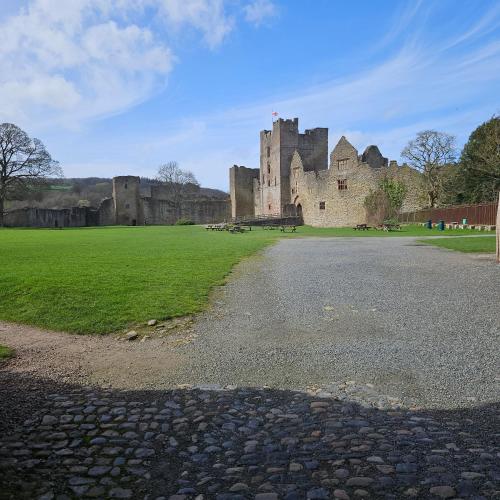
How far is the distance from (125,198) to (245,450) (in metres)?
66.3

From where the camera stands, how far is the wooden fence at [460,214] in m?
30.0

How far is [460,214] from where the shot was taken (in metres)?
33.5

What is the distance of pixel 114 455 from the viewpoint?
11.2 ft

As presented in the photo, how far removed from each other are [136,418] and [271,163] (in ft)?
186

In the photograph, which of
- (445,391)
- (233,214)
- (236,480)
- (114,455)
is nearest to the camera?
(236,480)

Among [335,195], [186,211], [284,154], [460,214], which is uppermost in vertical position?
[284,154]

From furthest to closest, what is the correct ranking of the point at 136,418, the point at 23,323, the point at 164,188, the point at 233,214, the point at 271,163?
the point at 164,188
the point at 233,214
the point at 271,163
the point at 23,323
the point at 136,418

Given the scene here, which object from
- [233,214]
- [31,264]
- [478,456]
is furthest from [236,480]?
[233,214]

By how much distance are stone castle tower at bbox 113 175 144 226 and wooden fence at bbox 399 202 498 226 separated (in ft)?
133

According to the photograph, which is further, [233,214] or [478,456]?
[233,214]

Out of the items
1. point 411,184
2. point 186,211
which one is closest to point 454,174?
point 411,184

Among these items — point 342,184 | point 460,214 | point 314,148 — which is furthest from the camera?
point 314,148

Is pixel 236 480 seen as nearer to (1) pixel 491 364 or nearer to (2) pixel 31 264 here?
(1) pixel 491 364

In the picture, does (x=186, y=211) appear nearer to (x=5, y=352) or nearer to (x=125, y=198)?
(x=125, y=198)
